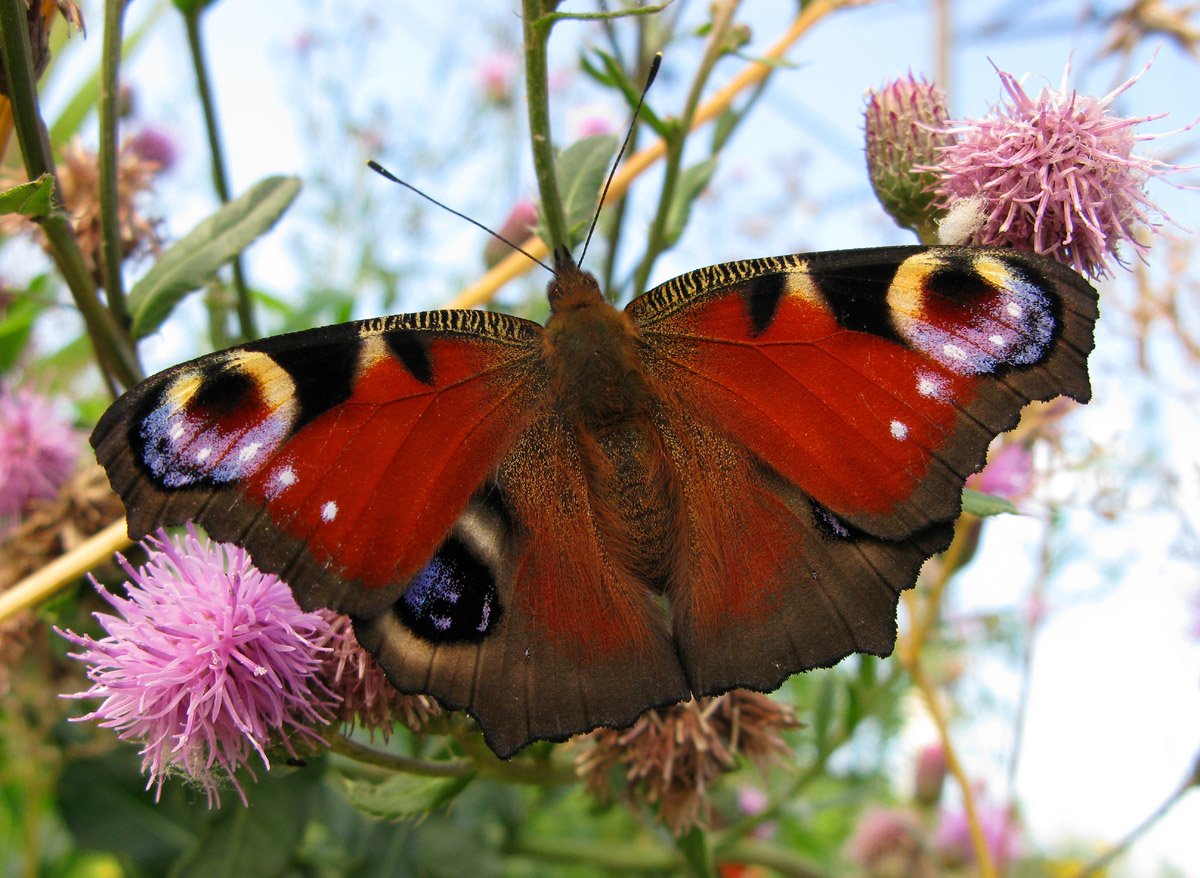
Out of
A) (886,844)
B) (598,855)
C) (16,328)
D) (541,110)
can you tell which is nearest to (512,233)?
(16,328)

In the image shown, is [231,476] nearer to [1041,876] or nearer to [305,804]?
[305,804]

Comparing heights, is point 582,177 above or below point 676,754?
above

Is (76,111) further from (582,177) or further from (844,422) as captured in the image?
(844,422)

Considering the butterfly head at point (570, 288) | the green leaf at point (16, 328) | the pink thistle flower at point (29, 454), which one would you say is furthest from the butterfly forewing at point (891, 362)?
the green leaf at point (16, 328)

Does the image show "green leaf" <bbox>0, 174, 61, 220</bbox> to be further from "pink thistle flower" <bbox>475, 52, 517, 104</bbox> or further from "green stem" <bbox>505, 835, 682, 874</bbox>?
"pink thistle flower" <bbox>475, 52, 517, 104</bbox>

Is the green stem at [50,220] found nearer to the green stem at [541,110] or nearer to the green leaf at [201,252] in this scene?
the green leaf at [201,252]

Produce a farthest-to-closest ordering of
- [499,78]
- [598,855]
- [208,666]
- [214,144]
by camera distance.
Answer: [499,78], [598,855], [214,144], [208,666]

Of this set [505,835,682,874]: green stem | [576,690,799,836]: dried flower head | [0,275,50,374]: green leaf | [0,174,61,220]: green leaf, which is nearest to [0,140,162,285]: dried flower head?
[0,275,50,374]: green leaf

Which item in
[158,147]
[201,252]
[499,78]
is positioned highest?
[499,78]
